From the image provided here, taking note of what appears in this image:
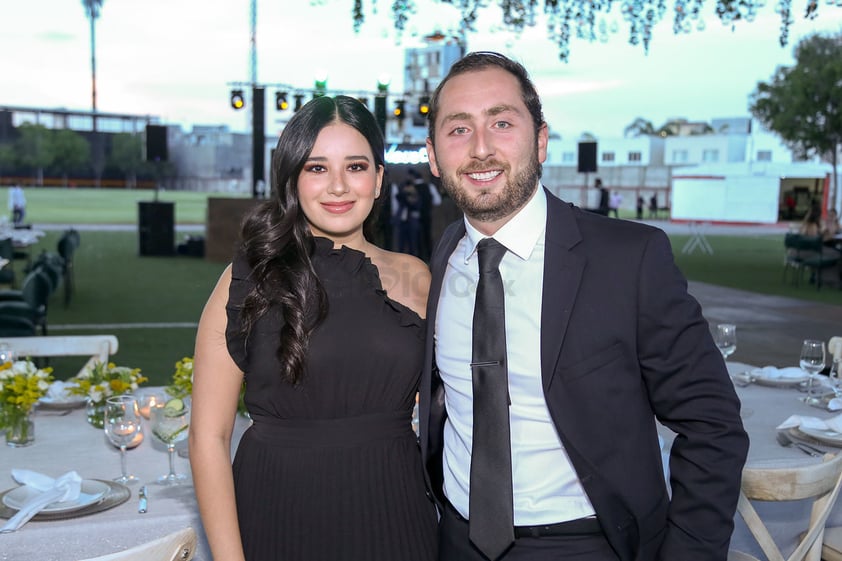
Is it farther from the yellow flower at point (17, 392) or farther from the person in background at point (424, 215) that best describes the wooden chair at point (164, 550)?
the person in background at point (424, 215)

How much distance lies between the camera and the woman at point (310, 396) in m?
1.92

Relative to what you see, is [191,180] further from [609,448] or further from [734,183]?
[609,448]

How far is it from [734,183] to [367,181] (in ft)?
126

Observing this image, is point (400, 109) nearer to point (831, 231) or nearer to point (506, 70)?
point (831, 231)

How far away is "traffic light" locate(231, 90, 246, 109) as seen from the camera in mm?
19484

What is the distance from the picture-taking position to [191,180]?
2670 inches

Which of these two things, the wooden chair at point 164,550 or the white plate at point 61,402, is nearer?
the wooden chair at point 164,550

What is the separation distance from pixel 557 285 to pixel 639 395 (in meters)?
0.28

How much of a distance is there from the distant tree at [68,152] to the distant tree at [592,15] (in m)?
62.1

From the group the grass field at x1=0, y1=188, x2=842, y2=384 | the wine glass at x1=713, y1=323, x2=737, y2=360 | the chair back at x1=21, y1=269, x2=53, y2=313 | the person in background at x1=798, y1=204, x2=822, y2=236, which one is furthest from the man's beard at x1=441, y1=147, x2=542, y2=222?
the person in background at x1=798, y1=204, x2=822, y2=236

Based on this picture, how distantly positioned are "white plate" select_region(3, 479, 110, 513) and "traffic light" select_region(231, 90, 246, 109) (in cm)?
1803

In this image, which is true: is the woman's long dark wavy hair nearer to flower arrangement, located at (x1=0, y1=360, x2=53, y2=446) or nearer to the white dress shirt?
the white dress shirt

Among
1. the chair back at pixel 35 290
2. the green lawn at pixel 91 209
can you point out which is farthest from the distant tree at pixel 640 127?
the chair back at pixel 35 290

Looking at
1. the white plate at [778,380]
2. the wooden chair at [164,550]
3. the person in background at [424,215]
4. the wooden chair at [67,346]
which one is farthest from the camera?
the person in background at [424,215]
